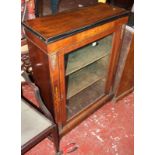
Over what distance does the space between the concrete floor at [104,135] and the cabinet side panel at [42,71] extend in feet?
1.17

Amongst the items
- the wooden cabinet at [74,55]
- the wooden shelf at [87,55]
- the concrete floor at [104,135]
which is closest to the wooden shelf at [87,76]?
the wooden cabinet at [74,55]

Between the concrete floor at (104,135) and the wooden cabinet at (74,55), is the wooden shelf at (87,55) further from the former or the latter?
the concrete floor at (104,135)

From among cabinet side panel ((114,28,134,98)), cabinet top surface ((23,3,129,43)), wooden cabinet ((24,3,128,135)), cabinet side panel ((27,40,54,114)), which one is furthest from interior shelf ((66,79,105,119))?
cabinet top surface ((23,3,129,43))

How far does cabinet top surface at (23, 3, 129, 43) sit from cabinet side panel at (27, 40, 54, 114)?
113 millimetres

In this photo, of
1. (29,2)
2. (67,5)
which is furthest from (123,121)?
(67,5)

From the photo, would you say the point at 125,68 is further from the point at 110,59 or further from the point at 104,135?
the point at 104,135

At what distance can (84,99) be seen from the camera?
5.45 feet

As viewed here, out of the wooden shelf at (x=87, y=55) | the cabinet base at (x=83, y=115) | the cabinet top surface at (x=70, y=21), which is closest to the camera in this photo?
the cabinet top surface at (x=70, y=21)

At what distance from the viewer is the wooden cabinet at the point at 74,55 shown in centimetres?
100
